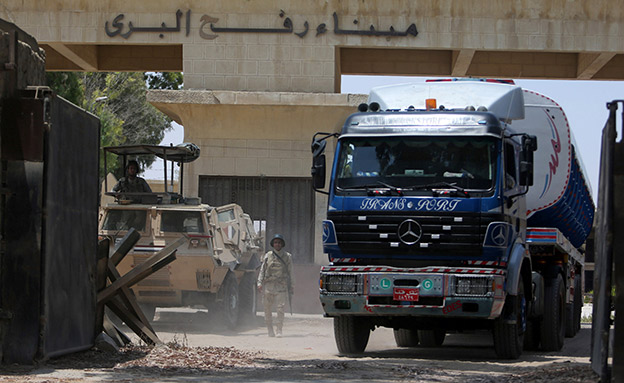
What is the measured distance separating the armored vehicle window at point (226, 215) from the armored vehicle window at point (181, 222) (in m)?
1.05

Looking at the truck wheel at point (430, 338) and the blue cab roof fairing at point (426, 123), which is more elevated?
the blue cab roof fairing at point (426, 123)

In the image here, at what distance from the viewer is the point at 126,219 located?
17312 mm

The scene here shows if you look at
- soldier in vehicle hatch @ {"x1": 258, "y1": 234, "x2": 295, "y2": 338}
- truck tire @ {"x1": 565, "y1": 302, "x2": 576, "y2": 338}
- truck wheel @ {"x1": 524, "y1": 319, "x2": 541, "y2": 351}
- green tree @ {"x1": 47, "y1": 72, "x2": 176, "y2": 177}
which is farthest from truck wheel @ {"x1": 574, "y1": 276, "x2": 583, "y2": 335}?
green tree @ {"x1": 47, "y1": 72, "x2": 176, "y2": 177}

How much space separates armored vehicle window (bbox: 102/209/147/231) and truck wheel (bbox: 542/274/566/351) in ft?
22.6

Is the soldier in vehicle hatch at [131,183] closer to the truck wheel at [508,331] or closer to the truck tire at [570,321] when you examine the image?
the truck tire at [570,321]

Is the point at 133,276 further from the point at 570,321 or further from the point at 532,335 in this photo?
the point at 570,321

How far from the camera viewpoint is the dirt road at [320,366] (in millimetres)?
8844

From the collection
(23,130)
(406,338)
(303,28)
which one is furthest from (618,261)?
(303,28)

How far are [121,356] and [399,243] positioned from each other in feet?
11.0

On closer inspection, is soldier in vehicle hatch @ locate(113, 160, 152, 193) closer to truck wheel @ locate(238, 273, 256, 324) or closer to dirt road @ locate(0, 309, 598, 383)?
truck wheel @ locate(238, 273, 256, 324)

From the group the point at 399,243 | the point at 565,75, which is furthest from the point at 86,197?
the point at 565,75

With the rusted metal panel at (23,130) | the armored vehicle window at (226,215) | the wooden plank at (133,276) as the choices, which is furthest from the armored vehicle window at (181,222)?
the rusted metal panel at (23,130)

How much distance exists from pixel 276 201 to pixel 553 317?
448 inches

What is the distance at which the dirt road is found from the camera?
29.0 feet
